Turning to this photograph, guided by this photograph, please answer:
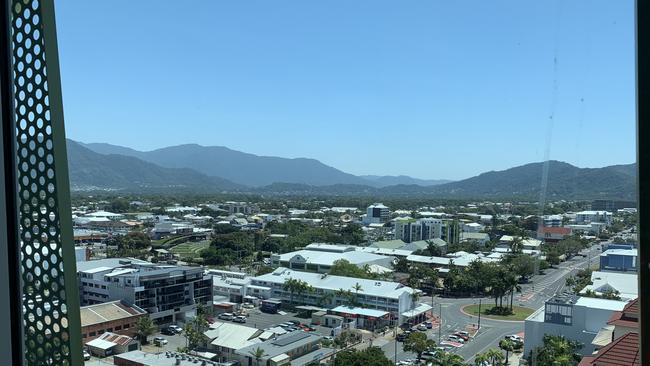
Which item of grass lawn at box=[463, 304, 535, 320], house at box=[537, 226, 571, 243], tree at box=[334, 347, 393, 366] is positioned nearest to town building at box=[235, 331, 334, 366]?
tree at box=[334, 347, 393, 366]

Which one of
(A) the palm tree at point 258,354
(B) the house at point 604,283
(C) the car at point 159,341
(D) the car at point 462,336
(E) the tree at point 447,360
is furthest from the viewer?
(C) the car at point 159,341

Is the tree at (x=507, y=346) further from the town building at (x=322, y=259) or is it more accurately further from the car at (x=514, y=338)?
the town building at (x=322, y=259)

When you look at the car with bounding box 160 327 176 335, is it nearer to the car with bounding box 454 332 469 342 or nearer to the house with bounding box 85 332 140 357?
the house with bounding box 85 332 140 357

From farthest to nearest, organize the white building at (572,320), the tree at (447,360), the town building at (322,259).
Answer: the town building at (322,259), the tree at (447,360), the white building at (572,320)

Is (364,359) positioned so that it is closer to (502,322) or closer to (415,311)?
(502,322)

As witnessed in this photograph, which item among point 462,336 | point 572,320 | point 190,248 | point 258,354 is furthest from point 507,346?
point 190,248

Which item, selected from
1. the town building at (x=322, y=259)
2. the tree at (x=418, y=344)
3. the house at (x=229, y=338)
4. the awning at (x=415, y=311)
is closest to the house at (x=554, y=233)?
the tree at (x=418, y=344)

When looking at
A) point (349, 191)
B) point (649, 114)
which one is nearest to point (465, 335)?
point (649, 114)
